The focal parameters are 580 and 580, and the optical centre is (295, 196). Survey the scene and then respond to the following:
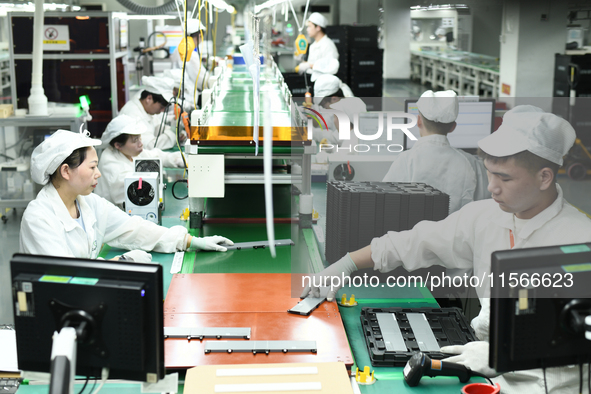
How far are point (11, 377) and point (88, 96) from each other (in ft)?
12.8

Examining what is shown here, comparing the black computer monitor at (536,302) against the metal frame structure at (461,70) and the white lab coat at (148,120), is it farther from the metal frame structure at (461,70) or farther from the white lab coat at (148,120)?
the metal frame structure at (461,70)

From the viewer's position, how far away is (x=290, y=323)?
199 cm

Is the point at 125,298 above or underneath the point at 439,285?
above

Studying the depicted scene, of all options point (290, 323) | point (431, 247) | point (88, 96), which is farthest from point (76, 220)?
point (88, 96)

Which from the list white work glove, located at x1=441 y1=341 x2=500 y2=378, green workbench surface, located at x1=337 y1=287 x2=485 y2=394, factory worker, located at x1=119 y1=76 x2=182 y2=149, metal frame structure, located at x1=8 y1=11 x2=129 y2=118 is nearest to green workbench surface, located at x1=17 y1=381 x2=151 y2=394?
green workbench surface, located at x1=337 y1=287 x2=485 y2=394

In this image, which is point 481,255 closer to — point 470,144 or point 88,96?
point 470,144

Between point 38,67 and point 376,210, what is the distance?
9.34ft

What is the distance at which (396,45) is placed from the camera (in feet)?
29.8

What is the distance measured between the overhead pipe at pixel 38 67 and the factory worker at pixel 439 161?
2.71m

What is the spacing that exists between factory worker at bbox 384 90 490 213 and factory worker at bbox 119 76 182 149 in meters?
2.60

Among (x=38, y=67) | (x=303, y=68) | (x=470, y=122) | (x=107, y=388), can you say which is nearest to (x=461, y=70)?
(x=303, y=68)

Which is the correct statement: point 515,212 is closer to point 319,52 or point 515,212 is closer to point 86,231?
point 86,231

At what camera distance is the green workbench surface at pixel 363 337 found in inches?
66.1

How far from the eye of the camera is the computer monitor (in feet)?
8.68
